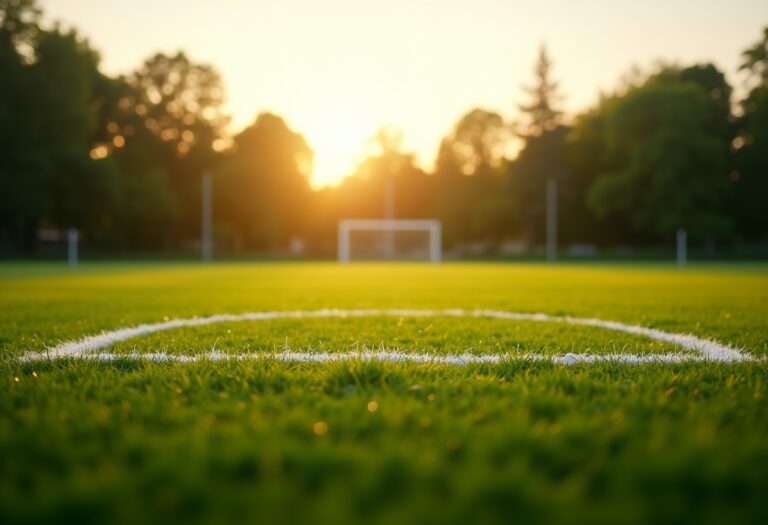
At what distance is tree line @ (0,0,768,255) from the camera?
3291 cm

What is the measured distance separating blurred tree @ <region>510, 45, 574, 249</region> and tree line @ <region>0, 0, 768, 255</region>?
12cm

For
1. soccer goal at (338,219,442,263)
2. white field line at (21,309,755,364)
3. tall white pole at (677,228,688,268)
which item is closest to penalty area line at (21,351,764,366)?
white field line at (21,309,755,364)

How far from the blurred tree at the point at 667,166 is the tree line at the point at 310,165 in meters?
0.11

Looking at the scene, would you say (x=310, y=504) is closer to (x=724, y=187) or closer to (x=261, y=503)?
(x=261, y=503)

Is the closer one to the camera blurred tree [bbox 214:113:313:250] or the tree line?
the tree line

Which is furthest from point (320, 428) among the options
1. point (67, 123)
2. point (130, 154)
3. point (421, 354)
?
point (130, 154)

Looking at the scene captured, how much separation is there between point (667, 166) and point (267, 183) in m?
30.9

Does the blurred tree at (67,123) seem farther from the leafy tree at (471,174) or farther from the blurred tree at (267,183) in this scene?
the leafy tree at (471,174)

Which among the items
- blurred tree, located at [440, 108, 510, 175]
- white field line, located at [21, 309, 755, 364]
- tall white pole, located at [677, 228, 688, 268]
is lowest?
white field line, located at [21, 309, 755, 364]

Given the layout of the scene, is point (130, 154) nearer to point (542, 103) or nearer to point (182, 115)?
point (182, 115)

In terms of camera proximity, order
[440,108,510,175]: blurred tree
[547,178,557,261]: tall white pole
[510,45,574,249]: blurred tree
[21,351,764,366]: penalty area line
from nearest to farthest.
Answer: [21,351,764,366]: penalty area line < [547,178,557,261]: tall white pole < [510,45,574,249]: blurred tree < [440,108,510,175]: blurred tree

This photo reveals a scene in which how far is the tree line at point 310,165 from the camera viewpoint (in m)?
32.9

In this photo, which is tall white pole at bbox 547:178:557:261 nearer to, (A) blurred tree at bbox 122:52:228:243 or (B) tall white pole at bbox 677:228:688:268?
(B) tall white pole at bbox 677:228:688:268

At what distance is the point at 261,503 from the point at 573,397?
1338mm
